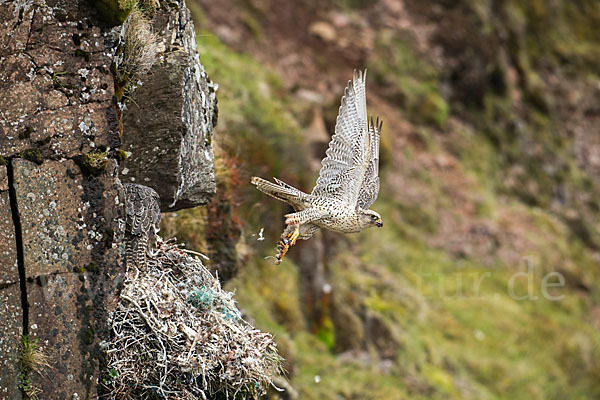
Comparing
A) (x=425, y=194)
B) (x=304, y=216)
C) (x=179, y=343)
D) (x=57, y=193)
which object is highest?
(x=57, y=193)

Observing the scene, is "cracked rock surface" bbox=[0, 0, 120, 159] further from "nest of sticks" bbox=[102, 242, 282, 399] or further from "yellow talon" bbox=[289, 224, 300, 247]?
"yellow talon" bbox=[289, 224, 300, 247]

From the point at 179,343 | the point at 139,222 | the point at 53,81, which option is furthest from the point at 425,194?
the point at 53,81

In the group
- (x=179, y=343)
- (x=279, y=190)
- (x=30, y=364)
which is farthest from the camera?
(x=279, y=190)

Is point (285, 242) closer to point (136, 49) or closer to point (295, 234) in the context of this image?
point (295, 234)

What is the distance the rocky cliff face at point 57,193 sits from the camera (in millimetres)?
4230

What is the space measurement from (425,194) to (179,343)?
1310 centimetres

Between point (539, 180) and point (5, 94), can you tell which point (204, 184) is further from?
point (539, 180)

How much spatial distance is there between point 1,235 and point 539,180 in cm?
1775

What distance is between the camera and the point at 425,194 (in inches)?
684

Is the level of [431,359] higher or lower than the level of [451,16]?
lower

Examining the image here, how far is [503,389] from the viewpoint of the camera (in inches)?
547

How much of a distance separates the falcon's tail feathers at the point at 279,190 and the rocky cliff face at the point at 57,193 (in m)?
1.38

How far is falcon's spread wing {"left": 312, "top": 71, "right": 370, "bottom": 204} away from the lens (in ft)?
20.4

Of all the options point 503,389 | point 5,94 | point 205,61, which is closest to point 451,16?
point 503,389
